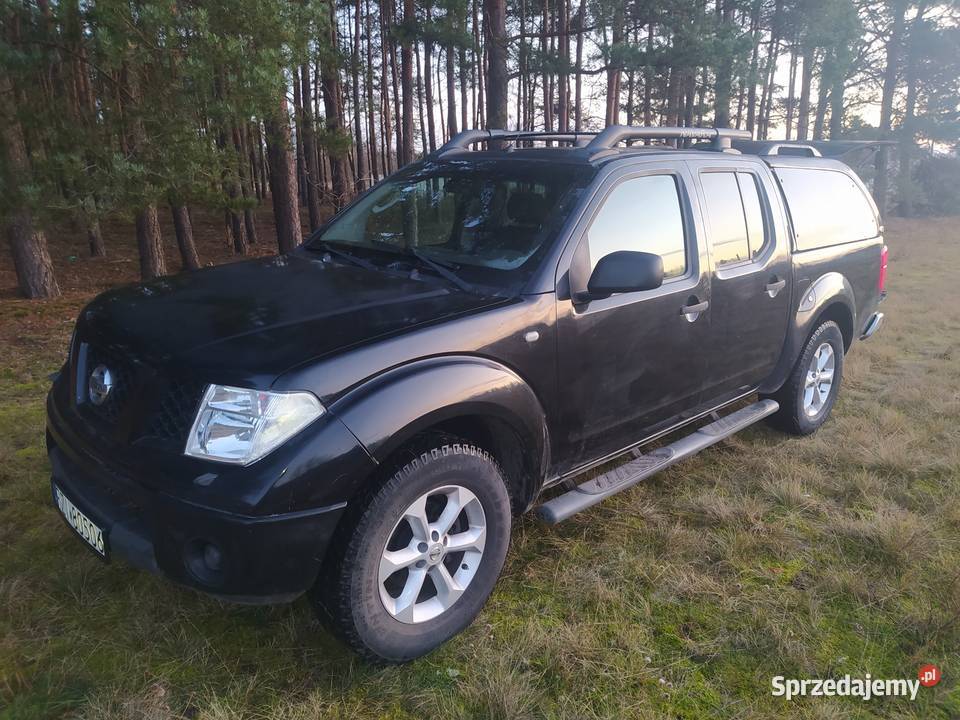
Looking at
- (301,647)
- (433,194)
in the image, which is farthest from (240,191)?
(301,647)

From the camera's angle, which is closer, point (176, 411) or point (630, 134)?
point (176, 411)

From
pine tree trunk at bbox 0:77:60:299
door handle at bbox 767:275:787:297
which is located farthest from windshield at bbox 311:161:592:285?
pine tree trunk at bbox 0:77:60:299

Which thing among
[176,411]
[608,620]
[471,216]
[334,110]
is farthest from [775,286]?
[334,110]

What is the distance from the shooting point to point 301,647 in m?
2.66

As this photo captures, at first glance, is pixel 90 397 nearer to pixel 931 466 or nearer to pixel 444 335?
pixel 444 335

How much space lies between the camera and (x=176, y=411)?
230 centimetres

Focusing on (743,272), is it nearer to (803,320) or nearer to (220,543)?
(803,320)

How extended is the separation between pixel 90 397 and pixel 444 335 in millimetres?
1346

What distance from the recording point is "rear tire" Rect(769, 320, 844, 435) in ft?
15.1

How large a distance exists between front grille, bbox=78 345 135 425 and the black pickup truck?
0.04 ft

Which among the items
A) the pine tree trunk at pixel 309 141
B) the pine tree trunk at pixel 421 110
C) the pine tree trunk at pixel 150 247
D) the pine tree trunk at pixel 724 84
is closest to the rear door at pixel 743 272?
the pine tree trunk at pixel 309 141

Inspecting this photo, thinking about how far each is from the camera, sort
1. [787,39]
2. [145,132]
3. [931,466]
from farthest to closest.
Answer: [787,39], [145,132], [931,466]

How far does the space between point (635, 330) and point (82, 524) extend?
2342 millimetres

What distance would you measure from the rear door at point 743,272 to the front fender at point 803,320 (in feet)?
0.27
